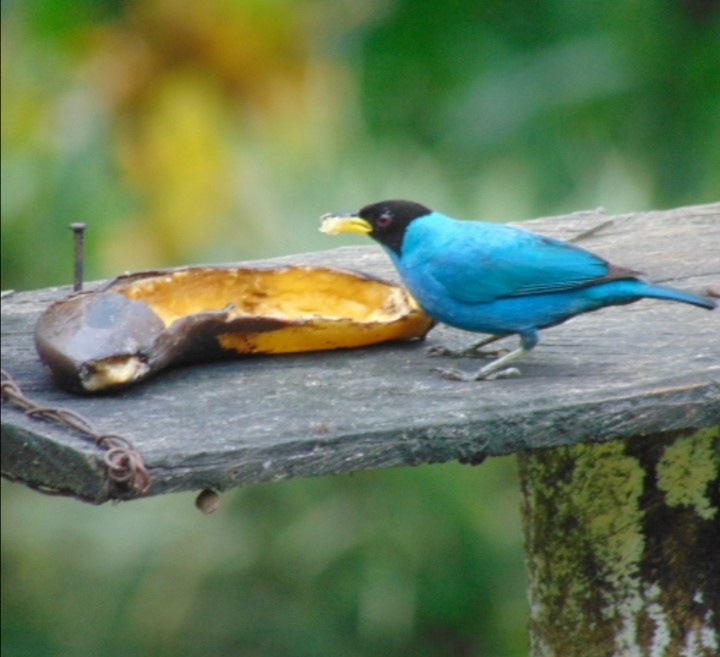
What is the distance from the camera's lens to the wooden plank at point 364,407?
2871mm

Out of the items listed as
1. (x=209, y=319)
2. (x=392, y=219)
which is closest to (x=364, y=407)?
(x=209, y=319)

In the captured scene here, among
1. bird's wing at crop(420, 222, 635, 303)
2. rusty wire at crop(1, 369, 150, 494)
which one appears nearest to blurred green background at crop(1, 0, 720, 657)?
bird's wing at crop(420, 222, 635, 303)

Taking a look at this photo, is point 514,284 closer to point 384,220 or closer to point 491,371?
point 491,371

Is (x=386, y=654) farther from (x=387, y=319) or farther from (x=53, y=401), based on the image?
(x=53, y=401)

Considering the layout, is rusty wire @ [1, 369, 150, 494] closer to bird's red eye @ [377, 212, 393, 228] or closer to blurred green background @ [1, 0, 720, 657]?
bird's red eye @ [377, 212, 393, 228]

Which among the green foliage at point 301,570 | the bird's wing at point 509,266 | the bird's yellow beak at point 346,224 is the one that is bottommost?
the green foliage at point 301,570

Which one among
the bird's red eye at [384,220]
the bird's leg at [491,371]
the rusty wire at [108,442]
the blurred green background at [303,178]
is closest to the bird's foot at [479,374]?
the bird's leg at [491,371]

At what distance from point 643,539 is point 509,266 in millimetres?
718

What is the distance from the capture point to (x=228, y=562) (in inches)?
246

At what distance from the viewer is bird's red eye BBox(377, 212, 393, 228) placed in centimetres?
373

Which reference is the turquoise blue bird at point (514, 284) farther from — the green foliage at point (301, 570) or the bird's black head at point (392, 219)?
the green foliage at point (301, 570)

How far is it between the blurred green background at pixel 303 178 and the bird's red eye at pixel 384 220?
7.87 feet

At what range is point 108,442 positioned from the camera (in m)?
2.80

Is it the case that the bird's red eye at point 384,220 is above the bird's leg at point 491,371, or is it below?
above
